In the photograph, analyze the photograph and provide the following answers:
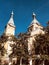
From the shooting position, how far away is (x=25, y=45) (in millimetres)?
30547

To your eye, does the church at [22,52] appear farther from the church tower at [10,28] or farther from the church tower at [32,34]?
the church tower at [10,28]

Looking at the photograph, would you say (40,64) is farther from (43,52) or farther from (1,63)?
(1,63)

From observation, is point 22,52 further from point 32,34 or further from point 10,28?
point 10,28

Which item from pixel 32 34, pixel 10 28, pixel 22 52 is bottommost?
pixel 22 52

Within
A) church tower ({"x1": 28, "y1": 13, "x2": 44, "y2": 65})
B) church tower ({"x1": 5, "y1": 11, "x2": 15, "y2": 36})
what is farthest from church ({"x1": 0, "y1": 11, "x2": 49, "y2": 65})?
church tower ({"x1": 5, "y1": 11, "x2": 15, "y2": 36})

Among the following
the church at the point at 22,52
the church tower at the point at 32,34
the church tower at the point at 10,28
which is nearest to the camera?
the church at the point at 22,52

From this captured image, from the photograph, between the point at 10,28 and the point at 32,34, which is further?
the point at 10,28

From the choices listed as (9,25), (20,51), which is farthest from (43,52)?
(9,25)

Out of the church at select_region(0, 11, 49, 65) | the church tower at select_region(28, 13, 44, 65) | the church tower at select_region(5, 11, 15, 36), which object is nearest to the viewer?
the church at select_region(0, 11, 49, 65)

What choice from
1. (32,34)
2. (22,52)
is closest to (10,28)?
(32,34)

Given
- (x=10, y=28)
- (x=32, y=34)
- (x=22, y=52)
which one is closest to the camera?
(x=22, y=52)

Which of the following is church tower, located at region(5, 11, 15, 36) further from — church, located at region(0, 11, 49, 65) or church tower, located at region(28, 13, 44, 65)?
church, located at region(0, 11, 49, 65)

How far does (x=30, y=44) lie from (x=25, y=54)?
15.2 ft

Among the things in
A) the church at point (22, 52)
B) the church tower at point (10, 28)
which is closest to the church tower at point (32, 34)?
the church at point (22, 52)
